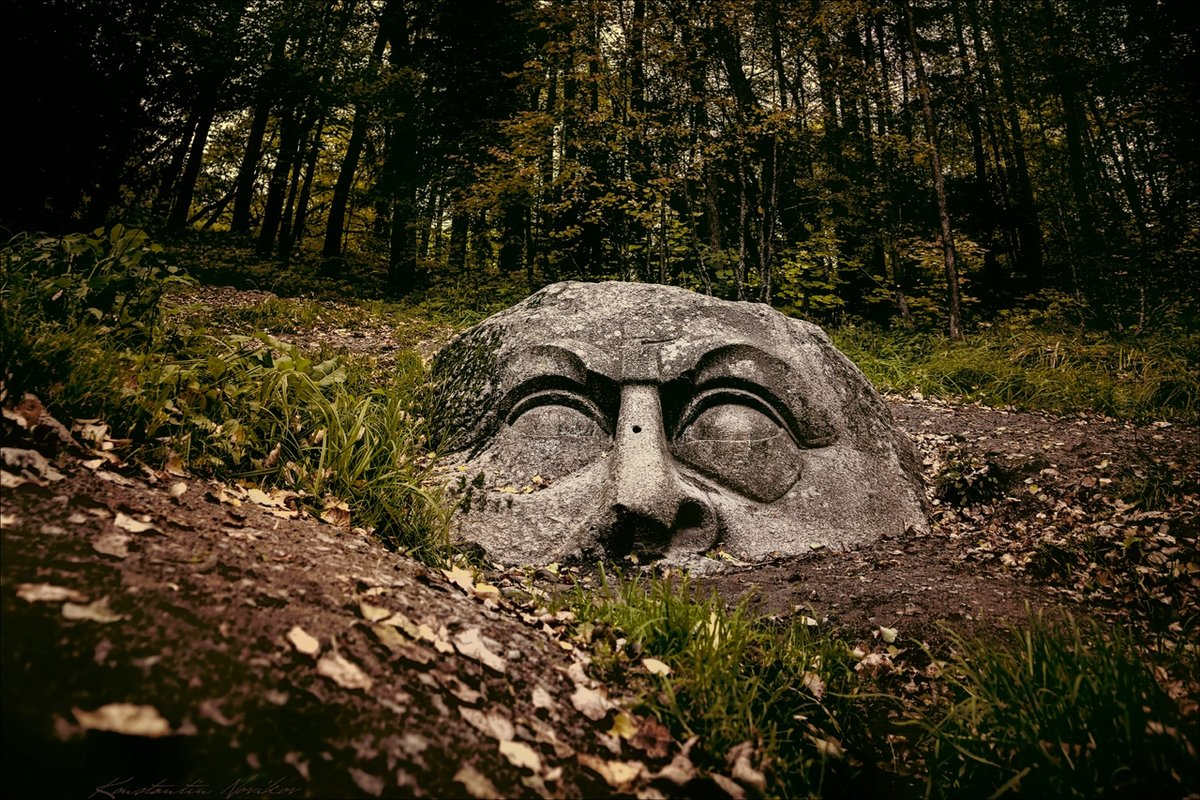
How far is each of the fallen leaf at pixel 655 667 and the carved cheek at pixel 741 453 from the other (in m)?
1.62

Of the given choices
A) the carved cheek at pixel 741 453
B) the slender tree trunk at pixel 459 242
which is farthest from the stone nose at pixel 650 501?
the slender tree trunk at pixel 459 242

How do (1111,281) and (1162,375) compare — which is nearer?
(1162,375)

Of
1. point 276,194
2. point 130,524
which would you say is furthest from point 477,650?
point 276,194

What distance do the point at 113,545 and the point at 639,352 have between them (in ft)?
8.70

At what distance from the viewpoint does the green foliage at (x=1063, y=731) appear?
3.78 ft

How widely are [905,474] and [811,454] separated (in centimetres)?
84

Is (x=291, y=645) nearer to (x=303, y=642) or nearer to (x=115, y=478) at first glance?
(x=303, y=642)

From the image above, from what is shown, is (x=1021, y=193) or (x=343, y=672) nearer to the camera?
(x=343, y=672)

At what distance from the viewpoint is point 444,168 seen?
10.6m

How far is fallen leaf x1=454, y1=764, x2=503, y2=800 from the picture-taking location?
109 cm

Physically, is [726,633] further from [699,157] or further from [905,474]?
[699,157]

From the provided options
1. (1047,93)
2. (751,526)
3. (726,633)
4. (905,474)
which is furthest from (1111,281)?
(726,633)

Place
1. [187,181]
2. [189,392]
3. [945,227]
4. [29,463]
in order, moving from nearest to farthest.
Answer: [29,463], [189,392], [945,227], [187,181]

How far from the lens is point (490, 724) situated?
4.21 feet
